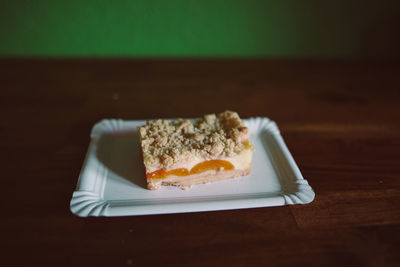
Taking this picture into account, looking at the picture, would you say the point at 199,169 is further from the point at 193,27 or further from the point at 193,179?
the point at 193,27

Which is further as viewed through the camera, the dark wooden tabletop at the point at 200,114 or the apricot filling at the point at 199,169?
the apricot filling at the point at 199,169

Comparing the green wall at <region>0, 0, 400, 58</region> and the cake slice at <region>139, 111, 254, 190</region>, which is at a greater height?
the green wall at <region>0, 0, 400, 58</region>

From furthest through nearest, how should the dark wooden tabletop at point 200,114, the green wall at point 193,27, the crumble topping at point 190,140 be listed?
the green wall at point 193,27, the crumble topping at point 190,140, the dark wooden tabletop at point 200,114

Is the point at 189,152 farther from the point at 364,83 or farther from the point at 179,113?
the point at 364,83

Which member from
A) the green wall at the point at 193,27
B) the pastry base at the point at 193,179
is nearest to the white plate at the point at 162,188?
the pastry base at the point at 193,179

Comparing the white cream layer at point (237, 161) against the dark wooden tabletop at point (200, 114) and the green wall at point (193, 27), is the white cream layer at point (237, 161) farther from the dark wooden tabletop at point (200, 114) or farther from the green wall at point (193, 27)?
the green wall at point (193, 27)

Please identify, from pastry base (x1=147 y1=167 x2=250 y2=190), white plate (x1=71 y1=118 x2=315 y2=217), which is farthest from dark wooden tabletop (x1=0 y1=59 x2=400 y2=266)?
pastry base (x1=147 y1=167 x2=250 y2=190)

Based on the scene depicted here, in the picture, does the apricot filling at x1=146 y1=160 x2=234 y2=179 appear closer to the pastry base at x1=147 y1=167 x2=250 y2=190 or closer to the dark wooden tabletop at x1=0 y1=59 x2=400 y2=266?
the pastry base at x1=147 y1=167 x2=250 y2=190
